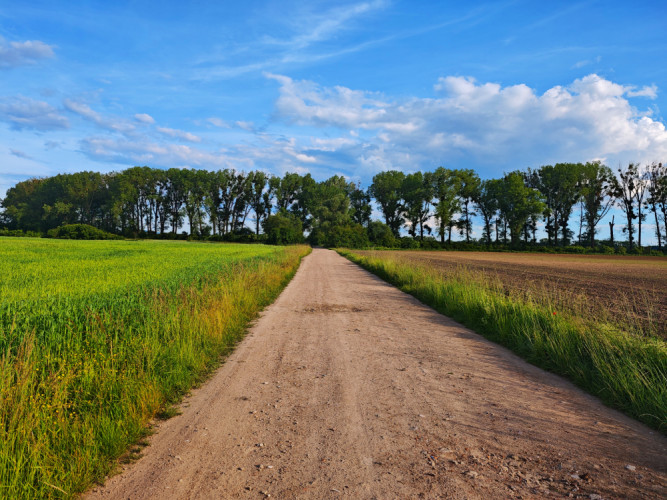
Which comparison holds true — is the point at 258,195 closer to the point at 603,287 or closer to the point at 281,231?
the point at 281,231

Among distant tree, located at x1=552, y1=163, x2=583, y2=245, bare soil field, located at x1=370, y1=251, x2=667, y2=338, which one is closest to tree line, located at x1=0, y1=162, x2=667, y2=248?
distant tree, located at x1=552, y1=163, x2=583, y2=245

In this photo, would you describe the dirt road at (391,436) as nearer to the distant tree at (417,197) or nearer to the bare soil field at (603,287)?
the bare soil field at (603,287)

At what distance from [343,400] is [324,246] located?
9270 centimetres

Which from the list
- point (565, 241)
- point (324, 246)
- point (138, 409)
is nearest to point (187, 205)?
point (324, 246)

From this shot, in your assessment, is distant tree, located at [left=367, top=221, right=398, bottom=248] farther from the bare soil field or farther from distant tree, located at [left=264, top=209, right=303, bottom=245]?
the bare soil field

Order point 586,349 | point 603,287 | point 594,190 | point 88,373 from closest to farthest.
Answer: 1. point 88,373
2. point 586,349
3. point 603,287
4. point 594,190

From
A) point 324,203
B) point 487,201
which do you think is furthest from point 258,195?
point 487,201

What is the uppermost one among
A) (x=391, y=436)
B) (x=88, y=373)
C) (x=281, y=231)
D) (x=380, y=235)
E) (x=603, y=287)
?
(x=281, y=231)

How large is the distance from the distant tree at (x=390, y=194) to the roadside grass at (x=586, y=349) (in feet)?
320

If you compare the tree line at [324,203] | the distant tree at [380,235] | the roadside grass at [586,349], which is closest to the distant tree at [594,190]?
the tree line at [324,203]

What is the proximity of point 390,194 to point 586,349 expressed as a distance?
103 metres

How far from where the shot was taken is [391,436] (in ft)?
12.7

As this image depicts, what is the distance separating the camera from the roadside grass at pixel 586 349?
474 cm

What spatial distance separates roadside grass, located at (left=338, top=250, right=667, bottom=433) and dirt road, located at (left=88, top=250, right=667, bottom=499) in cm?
33
